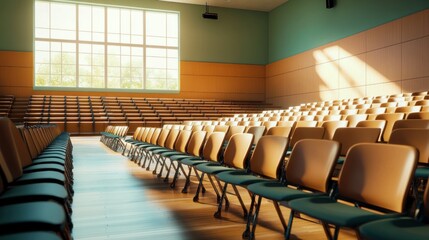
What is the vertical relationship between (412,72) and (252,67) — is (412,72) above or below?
below

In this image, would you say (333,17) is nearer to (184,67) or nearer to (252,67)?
(252,67)

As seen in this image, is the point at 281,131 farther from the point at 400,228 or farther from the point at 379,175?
the point at 400,228

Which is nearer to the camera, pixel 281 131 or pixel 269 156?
pixel 269 156

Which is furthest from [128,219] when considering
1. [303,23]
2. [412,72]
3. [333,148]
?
[303,23]

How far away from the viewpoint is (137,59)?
54.2ft

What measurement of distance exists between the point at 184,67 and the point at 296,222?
48.4 feet

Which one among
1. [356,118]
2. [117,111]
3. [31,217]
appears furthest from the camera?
[117,111]

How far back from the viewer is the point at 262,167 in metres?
2.89

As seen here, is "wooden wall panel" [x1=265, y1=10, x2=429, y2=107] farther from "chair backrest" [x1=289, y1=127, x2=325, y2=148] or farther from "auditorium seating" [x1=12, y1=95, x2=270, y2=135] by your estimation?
"chair backrest" [x1=289, y1=127, x2=325, y2=148]

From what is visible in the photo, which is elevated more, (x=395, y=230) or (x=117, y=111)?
(x=117, y=111)

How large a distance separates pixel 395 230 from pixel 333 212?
0.33 metres

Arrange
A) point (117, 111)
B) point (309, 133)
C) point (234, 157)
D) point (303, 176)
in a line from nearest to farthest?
point (303, 176)
point (234, 157)
point (309, 133)
point (117, 111)

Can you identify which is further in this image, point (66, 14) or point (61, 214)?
point (66, 14)

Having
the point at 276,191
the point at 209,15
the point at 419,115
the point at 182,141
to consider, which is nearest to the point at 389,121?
the point at 419,115
